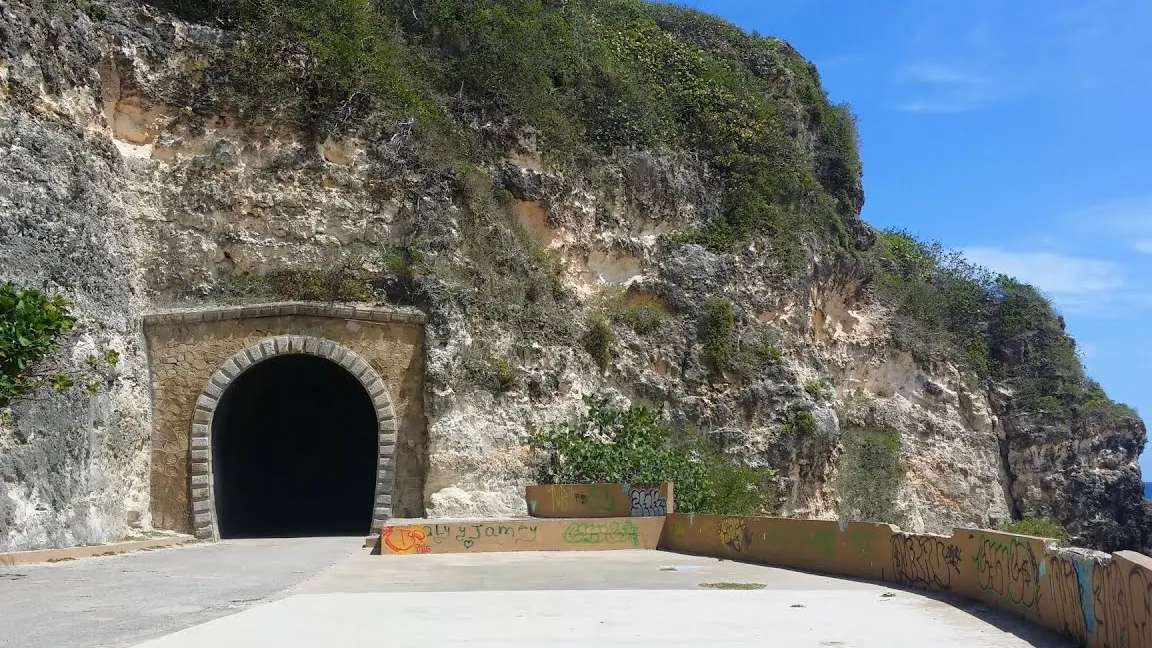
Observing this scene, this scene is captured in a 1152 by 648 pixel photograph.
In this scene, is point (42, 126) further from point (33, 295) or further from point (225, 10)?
point (33, 295)

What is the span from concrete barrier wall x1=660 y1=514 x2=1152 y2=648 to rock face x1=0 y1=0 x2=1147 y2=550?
21.0 ft

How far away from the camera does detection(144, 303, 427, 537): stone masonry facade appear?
69.2 feet

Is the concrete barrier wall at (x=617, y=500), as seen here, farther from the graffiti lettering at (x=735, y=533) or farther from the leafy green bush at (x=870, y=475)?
the leafy green bush at (x=870, y=475)

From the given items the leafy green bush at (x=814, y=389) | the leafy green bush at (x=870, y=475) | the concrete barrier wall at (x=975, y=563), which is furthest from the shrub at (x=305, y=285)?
the leafy green bush at (x=870, y=475)

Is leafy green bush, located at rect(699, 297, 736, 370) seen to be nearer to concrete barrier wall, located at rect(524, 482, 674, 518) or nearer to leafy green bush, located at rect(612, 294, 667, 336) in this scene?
leafy green bush, located at rect(612, 294, 667, 336)

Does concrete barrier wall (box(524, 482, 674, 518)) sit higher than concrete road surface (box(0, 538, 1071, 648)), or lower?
higher

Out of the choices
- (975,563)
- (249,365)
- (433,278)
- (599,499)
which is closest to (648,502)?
(599,499)

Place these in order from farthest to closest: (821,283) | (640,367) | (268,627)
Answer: (821,283) → (640,367) → (268,627)

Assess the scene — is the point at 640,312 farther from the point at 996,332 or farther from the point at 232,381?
the point at 996,332

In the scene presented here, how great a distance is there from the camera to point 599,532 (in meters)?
19.4

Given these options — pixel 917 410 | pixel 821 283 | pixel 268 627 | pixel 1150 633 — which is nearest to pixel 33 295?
pixel 268 627

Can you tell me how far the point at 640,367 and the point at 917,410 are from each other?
11.3 metres

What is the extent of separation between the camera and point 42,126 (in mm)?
19953

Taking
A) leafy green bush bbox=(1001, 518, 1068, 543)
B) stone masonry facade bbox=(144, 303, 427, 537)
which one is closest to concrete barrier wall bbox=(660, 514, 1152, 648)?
stone masonry facade bbox=(144, 303, 427, 537)
